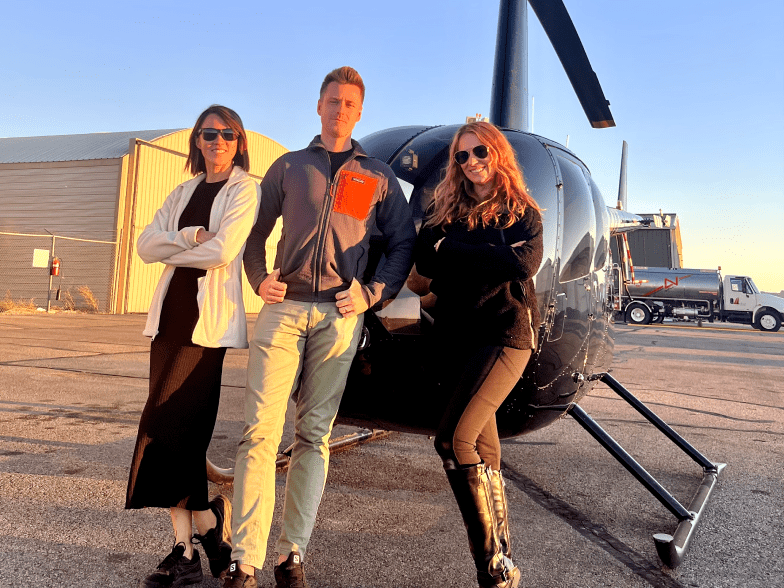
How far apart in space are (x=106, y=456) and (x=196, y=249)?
234 centimetres

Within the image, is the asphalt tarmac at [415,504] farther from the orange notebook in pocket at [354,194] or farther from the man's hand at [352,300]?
the orange notebook in pocket at [354,194]

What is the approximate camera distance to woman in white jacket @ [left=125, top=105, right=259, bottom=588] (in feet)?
7.34

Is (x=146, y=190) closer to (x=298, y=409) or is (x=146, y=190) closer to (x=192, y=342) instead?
(x=192, y=342)

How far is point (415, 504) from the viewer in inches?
130

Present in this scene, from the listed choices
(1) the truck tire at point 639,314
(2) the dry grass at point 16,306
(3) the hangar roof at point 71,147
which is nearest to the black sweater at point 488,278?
(2) the dry grass at point 16,306

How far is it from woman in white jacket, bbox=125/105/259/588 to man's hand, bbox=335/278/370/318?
40cm

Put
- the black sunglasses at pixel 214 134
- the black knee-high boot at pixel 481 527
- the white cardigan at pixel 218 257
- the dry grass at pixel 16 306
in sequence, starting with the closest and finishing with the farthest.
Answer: the black knee-high boot at pixel 481 527, the white cardigan at pixel 218 257, the black sunglasses at pixel 214 134, the dry grass at pixel 16 306

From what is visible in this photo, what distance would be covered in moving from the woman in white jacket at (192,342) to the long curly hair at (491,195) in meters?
0.71

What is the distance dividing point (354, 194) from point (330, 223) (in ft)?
0.47

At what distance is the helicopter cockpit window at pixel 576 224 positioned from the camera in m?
2.74

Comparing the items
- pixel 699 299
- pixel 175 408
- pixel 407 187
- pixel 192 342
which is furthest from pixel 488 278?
pixel 699 299


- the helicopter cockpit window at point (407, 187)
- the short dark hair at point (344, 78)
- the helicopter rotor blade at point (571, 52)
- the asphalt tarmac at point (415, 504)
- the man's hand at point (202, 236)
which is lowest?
the asphalt tarmac at point (415, 504)

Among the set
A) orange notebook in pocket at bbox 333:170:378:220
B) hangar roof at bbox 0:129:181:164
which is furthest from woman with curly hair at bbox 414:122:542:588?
hangar roof at bbox 0:129:181:164

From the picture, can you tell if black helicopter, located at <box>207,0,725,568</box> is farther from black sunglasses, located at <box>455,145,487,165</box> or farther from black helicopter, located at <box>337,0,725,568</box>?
black sunglasses, located at <box>455,145,487,165</box>
